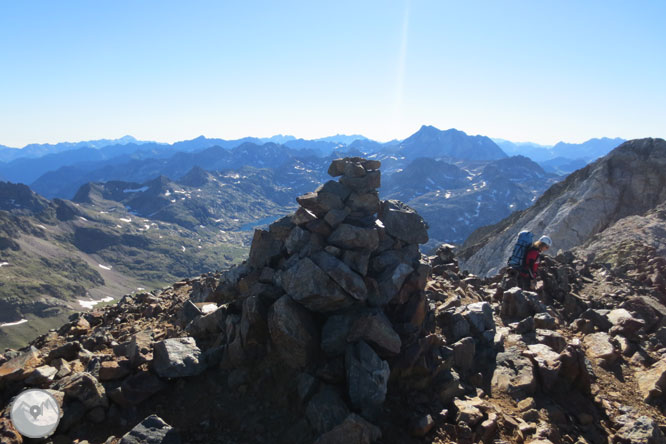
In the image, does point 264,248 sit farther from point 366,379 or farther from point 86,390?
point 86,390

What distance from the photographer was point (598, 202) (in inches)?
3031

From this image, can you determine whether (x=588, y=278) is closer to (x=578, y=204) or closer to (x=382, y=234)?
(x=382, y=234)

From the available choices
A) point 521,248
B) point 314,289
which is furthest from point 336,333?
point 521,248

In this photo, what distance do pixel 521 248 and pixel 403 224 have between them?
12394 millimetres

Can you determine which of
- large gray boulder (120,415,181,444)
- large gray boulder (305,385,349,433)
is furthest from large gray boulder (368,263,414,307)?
large gray boulder (120,415,181,444)

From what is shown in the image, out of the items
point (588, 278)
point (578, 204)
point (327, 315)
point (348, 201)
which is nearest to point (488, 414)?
point (327, 315)

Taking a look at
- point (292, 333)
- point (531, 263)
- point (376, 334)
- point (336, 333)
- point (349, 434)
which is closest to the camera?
point (349, 434)

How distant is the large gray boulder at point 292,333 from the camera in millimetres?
14219

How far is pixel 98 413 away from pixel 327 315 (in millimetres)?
8767

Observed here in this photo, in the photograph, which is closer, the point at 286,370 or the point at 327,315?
the point at 286,370

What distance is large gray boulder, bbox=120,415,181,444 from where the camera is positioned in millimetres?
11055

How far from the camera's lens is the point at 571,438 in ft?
42.7

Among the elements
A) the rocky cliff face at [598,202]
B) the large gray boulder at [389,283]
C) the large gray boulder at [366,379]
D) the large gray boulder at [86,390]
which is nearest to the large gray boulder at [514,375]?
the large gray boulder at [366,379]

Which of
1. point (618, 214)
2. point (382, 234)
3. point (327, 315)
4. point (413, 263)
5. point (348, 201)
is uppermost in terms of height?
point (348, 201)
